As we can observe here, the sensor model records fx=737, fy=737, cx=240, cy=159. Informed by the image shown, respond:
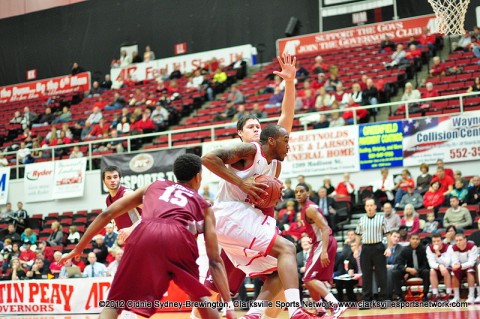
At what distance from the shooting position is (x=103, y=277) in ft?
44.6

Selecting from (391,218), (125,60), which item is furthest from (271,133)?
(125,60)

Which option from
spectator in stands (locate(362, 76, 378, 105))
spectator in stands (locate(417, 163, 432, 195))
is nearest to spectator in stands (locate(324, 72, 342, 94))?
spectator in stands (locate(362, 76, 378, 105))

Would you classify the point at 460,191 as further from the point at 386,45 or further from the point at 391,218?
the point at 386,45

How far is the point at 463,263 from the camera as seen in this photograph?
11891mm

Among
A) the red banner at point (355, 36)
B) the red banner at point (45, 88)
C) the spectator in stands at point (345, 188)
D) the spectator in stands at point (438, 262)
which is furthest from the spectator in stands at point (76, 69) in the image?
the spectator in stands at point (438, 262)

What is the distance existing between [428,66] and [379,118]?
2.76 metres

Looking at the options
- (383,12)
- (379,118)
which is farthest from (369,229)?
(383,12)

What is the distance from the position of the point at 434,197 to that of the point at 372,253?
8.96ft

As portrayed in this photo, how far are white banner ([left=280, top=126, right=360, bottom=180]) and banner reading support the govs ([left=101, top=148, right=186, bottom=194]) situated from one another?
2985mm

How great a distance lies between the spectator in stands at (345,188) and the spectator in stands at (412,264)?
10.5 ft

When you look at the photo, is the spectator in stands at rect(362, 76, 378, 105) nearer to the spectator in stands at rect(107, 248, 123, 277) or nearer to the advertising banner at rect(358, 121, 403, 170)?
the advertising banner at rect(358, 121, 403, 170)

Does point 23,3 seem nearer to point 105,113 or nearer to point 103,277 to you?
point 105,113

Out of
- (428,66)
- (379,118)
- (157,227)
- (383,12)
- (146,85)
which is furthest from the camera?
(146,85)

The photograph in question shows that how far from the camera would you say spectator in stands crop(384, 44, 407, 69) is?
776 inches
